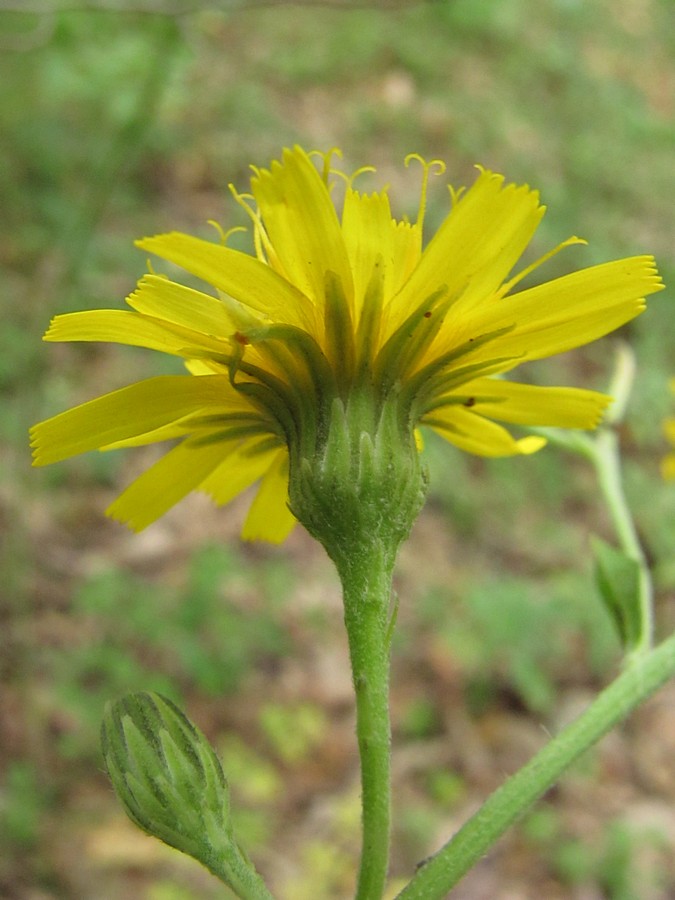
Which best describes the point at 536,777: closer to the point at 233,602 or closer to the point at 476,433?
the point at 476,433

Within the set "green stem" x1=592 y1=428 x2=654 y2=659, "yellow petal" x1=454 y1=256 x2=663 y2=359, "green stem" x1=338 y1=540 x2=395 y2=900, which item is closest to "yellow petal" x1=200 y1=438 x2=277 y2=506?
"green stem" x1=338 y1=540 x2=395 y2=900

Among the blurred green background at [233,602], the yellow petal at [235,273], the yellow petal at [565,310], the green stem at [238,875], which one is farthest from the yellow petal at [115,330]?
the blurred green background at [233,602]

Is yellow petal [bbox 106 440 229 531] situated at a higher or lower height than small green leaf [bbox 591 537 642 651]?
higher

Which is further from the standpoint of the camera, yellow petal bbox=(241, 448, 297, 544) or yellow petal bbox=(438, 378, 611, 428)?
yellow petal bbox=(241, 448, 297, 544)

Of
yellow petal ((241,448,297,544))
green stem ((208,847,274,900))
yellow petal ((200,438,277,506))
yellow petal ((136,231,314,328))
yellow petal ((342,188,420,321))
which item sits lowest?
green stem ((208,847,274,900))

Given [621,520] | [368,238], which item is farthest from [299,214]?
[621,520]

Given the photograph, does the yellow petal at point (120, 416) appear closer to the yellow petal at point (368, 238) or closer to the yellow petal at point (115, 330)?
the yellow petal at point (115, 330)

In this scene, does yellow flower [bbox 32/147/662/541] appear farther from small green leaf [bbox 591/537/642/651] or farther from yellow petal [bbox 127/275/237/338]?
small green leaf [bbox 591/537/642/651]
